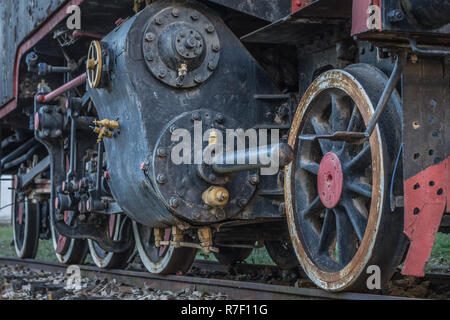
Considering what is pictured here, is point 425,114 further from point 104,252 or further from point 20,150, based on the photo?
point 20,150

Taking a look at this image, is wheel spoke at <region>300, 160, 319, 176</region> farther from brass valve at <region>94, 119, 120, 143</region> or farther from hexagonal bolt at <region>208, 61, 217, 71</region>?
brass valve at <region>94, 119, 120, 143</region>

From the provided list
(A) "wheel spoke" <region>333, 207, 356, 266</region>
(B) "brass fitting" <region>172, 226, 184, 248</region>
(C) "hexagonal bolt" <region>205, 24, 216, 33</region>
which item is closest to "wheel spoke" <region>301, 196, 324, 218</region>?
(A) "wheel spoke" <region>333, 207, 356, 266</region>

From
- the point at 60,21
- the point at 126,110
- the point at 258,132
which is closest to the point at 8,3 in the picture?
the point at 60,21

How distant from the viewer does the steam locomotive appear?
340 cm

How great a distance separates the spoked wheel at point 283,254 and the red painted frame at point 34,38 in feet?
9.12

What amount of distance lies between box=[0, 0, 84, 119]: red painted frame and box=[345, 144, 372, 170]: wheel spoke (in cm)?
273

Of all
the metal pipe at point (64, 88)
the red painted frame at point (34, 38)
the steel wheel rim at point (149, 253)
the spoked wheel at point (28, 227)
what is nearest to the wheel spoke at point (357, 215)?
the steel wheel rim at point (149, 253)

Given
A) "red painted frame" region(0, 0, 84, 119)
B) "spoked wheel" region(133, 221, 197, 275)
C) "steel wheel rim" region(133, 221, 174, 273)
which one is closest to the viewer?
"red painted frame" region(0, 0, 84, 119)

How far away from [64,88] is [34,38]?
2.34 ft

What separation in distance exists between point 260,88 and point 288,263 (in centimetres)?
195

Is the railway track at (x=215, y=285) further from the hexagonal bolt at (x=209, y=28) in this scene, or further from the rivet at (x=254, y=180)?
the hexagonal bolt at (x=209, y=28)

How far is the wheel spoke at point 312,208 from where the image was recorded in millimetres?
4152
